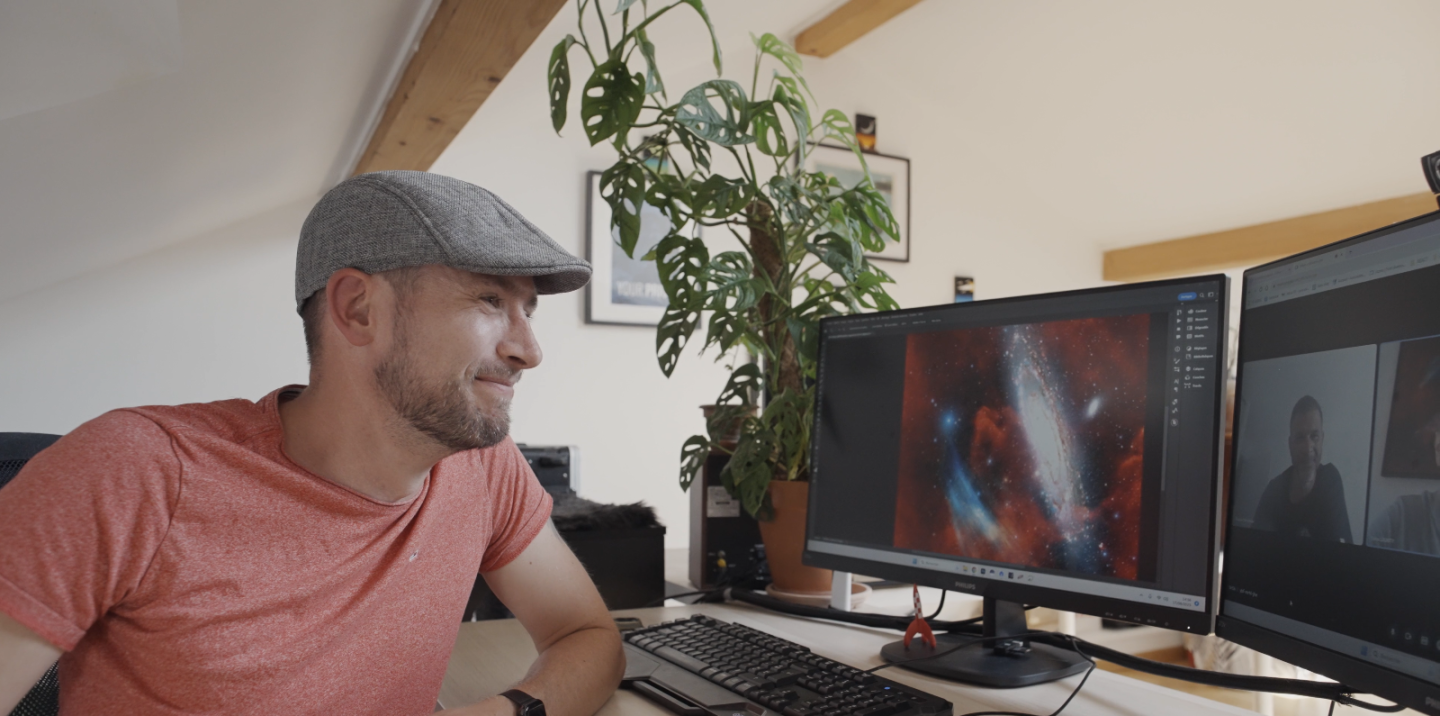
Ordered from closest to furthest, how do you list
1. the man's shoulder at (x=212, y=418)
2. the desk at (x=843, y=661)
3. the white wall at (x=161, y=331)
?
the man's shoulder at (x=212, y=418), the desk at (x=843, y=661), the white wall at (x=161, y=331)

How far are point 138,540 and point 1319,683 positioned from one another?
1.11m

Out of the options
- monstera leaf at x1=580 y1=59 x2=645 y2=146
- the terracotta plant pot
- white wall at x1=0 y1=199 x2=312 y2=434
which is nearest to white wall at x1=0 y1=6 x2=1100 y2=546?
white wall at x1=0 y1=199 x2=312 y2=434

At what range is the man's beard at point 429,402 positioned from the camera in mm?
957

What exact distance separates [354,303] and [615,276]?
9.76 ft

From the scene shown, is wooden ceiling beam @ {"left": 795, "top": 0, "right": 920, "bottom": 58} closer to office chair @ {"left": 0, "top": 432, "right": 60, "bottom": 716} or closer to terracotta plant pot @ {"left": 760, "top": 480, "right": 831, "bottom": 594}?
terracotta plant pot @ {"left": 760, "top": 480, "right": 831, "bottom": 594}

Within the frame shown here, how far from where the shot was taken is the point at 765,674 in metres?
1.02

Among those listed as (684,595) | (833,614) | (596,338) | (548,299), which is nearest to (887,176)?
(596,338)

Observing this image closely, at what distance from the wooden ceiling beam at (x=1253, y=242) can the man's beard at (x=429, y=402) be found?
456cm

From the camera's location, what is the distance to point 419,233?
0.94 meters

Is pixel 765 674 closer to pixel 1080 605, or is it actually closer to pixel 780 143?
pixel 1080 605

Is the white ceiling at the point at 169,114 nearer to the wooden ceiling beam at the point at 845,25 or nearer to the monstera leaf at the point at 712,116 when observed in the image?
the monstera leaf at the point at 712,116

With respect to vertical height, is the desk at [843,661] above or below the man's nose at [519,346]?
below

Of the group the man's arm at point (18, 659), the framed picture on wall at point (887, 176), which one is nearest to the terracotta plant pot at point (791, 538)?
the man's arm at point (18, 659)

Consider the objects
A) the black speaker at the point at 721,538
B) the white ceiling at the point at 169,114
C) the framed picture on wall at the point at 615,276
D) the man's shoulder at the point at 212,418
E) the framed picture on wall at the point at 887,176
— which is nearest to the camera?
the man's shoulder at the point at 212,418
